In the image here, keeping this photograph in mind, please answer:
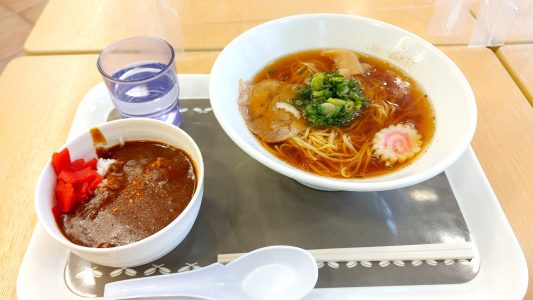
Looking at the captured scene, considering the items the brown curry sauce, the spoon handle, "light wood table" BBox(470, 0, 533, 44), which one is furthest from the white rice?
"light wood table" BBox(470, 0, 533, 44)

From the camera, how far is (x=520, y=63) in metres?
1.70

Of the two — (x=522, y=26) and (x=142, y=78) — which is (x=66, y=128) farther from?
(x=522, y=26)

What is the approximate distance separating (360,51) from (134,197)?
99 centimetres

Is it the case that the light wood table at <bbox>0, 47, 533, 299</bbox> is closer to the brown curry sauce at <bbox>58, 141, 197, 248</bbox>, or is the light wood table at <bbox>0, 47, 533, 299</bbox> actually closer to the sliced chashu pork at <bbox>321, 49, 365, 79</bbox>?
the brown curry sauce at <bbox>58, 141, 197, 248</bbox>

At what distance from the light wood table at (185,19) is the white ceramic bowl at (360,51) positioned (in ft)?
1.55

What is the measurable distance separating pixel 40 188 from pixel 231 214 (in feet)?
1.64

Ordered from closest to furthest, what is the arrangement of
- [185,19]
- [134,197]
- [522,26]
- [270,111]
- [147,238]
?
1. [147,238]
2. [134,197]
3. [270,111]
4. [522,26]
5. [185,19]

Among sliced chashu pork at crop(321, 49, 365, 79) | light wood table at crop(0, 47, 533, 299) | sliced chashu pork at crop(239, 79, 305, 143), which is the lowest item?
light wood table at crop(0, 47, 533, 299)

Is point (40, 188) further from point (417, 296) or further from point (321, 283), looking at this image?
point (417, 296)

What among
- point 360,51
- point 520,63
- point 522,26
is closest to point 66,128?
point 360,51

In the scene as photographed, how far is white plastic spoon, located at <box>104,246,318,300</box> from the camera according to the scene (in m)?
0.92

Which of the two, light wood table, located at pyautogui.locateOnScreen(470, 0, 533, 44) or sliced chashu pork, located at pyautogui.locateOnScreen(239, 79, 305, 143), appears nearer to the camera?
sliced chashu pork, located at pyautogui.locateOnScreen(239, 79, 305, 143)

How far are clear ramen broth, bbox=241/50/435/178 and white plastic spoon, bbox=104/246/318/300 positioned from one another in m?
0.29

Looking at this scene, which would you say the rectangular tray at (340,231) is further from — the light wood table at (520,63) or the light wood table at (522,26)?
the light wood table at (522,26)
